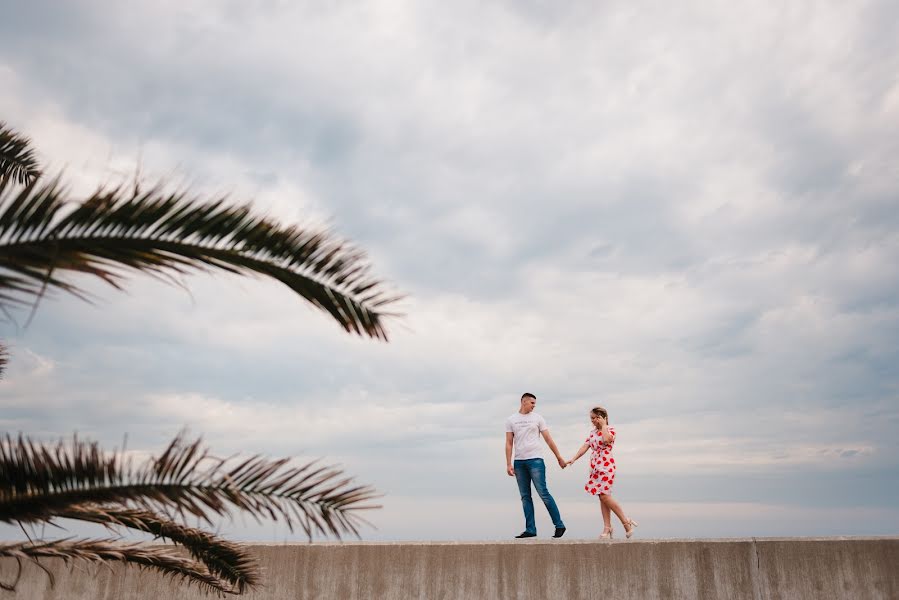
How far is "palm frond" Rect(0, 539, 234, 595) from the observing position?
429 cm

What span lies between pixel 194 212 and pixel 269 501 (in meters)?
1.60

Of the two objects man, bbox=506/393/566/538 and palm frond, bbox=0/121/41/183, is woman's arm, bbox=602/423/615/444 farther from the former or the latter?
palm frond, bbox=0/121/41/183

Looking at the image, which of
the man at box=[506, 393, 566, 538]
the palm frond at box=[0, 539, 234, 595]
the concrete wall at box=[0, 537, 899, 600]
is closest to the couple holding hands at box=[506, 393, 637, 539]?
the man at box=[506, 393, 566, 538]

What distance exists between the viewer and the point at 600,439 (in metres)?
9.69

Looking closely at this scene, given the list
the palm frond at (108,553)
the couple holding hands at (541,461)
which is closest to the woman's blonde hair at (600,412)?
the couple holding hands at (541,461)

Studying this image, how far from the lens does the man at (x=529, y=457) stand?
9.55 meters

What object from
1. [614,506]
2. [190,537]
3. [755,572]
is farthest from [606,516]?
[190,537]

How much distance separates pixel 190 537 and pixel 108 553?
52 cm

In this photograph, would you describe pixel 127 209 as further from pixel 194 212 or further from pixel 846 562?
pixel 846 562

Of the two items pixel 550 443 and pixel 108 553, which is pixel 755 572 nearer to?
pixel 550 443

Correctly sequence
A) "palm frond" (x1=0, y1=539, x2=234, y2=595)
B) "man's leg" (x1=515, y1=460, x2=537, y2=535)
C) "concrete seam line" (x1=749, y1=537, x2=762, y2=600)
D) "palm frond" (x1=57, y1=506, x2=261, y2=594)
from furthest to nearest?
"man's leg" (x1=515, y1=460, x2=537, y2=535) < "concrete seam line" (x1=749, y1=537, x2=762, y2=600) < "palm frond" (x1=57, y1=506, x2=261, y2=594) < "palm frond" (x1=0, y1=539, x2=234, y2=595)

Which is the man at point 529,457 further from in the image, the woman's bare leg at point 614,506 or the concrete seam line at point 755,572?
the concrete seam line at point 755,572

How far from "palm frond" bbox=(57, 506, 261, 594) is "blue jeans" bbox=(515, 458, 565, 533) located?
461 cm

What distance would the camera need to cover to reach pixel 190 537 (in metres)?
5.10
